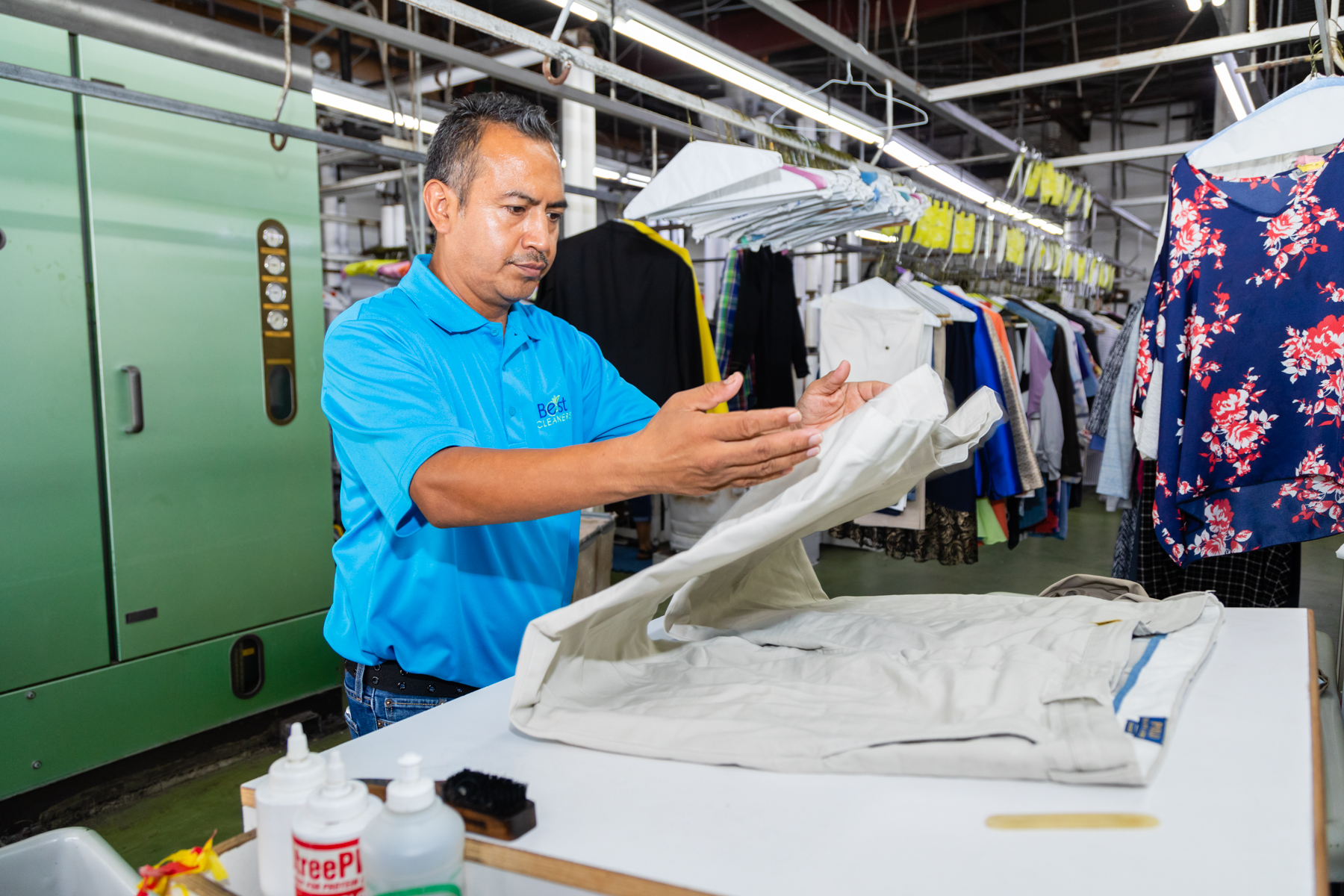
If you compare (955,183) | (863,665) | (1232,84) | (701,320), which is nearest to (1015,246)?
(955,183)

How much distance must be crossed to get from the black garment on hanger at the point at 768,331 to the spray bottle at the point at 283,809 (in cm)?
360

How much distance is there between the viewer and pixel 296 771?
2.62ft

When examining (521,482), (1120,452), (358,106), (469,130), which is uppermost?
(358,106)

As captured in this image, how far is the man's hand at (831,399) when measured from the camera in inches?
56.9

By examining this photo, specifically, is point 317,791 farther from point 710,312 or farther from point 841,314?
point 710,312

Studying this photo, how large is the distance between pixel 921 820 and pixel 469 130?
1.29m

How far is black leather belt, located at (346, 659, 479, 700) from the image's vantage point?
152 cm

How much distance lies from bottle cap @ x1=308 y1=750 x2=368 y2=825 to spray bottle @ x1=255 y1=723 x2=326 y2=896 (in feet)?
0.21

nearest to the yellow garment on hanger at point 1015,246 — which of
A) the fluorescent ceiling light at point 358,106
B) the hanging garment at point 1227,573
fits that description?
the hanging garment at point 1227,573

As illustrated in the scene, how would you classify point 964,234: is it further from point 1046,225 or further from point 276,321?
point 276,321

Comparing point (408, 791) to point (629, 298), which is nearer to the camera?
point (408, 791)

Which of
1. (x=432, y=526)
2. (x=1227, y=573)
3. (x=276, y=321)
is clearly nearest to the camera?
(x=432, y=526)

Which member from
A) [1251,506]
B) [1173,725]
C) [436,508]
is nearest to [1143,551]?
[1251,506]

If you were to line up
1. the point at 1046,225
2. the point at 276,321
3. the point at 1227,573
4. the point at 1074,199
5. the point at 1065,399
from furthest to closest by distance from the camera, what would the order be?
the point at 1046,225 < the point at 1074,199 < the point at 1065,399 < the point at 276,321 < the point at 1227,573
